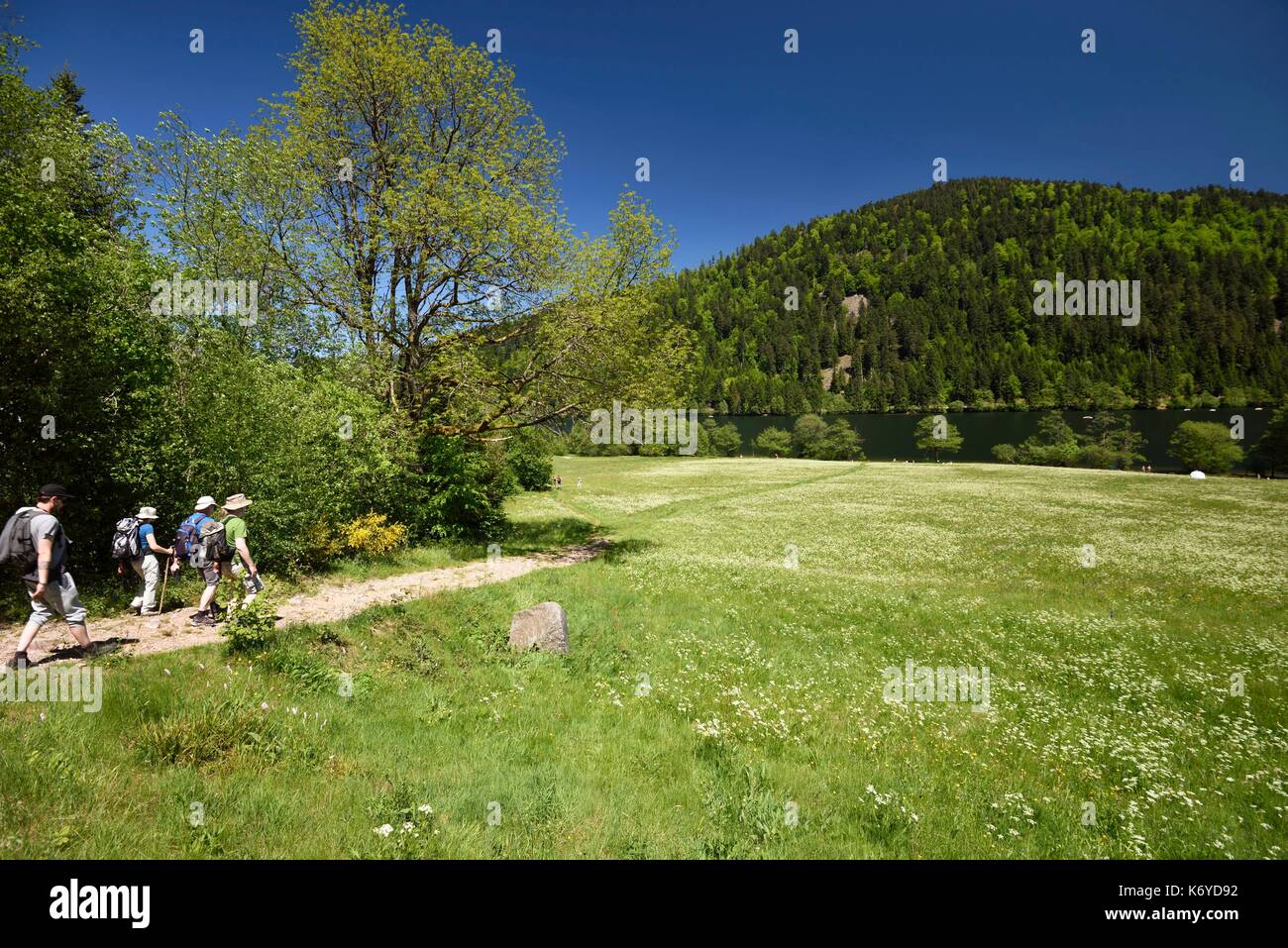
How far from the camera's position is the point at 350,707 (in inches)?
353

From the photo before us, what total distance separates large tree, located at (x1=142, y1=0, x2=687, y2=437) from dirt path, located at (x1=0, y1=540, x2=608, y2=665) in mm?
6548

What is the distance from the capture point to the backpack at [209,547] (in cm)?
1216

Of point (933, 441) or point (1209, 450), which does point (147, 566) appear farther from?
point (933, 441)

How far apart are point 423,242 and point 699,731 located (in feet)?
70.1

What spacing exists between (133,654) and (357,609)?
481 cm

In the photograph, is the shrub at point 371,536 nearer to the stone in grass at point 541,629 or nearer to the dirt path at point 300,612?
the dirt path at point 300,612

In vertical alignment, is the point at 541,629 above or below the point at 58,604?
below

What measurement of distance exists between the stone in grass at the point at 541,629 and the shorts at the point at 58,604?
830 centimetres

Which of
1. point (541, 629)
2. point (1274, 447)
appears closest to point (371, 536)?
point (541, 629)

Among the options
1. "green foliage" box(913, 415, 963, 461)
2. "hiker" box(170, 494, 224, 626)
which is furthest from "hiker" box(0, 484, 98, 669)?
"green foliage" box(913, 415, 963, 461)

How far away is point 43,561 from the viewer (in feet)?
28.3

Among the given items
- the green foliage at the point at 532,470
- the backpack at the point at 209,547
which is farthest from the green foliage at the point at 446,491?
the green foliage at the point at 532,470
